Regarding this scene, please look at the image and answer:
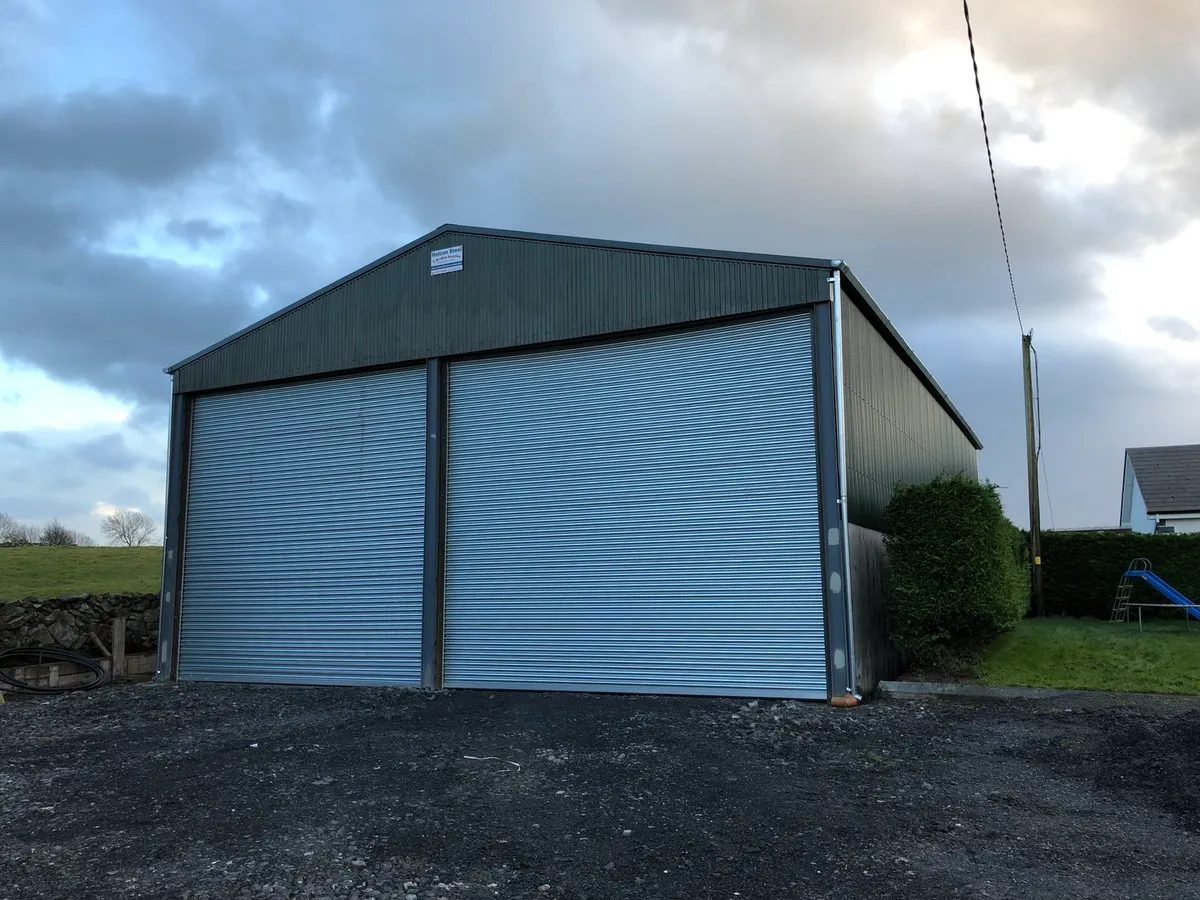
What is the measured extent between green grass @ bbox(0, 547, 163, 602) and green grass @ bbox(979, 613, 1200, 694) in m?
15.4

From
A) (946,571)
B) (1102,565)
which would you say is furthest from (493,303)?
(1102,565)

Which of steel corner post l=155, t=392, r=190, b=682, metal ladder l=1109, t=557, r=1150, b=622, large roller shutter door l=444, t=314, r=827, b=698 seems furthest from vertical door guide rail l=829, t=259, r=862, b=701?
steel corner post l=155, t=392, r=190, b=682

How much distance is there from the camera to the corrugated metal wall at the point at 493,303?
10391 millimetres

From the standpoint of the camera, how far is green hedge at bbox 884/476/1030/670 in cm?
977

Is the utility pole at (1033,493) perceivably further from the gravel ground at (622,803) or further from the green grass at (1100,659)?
the gravel ground at (622,803)

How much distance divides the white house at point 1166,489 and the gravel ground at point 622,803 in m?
24.3

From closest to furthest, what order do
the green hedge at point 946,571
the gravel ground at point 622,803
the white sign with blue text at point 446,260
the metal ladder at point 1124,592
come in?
the gravel ground at point 622,803
the green hedge at point 946,571
the white sign with blue text at point 446,260
the metal ladder at point 1124,592

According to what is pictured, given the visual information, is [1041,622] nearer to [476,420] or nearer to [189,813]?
[476,420]

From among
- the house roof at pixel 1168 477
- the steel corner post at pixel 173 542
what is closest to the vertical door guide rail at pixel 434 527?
the steel corner post at pixel 173 542

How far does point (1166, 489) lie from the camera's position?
30.1m

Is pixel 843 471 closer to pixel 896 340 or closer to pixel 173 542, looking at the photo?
pixel 896 340

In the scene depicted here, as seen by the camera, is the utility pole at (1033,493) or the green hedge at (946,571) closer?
the green hedge at (946,571)

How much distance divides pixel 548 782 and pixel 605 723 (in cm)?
214

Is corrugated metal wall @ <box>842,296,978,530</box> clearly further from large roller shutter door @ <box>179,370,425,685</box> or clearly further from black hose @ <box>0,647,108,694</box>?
black hose @ <box>0,647,108,694</box>
